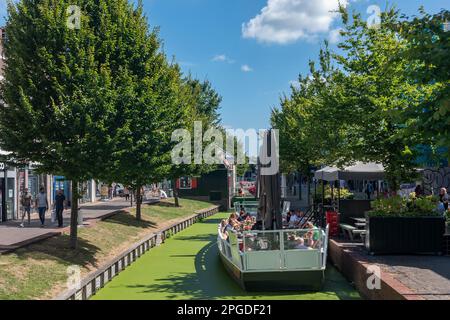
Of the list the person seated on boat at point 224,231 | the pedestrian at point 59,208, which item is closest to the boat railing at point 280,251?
the person seated on boat at point 224,231

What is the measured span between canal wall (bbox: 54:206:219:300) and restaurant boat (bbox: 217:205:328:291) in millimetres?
3582

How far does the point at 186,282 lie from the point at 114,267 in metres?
2.31

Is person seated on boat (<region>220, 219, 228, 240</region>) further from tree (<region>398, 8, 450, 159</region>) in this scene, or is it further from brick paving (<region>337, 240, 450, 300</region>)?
tree (<region>398, 8, 450, 159</region>)

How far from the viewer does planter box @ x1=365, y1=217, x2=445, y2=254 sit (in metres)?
13.0

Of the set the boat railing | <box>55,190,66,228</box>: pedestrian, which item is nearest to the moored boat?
the boat railing

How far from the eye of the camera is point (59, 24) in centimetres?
1434

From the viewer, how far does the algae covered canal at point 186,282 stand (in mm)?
12000

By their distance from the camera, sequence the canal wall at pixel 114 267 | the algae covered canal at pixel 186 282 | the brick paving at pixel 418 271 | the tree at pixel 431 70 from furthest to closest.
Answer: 1. the algae covered canal at pixel 186 282
2. the canal wall at pixel 114 267
3. the brick paving at pixel 418 271
4. the tree at pixel 431 70

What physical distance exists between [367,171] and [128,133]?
8392 millimetres

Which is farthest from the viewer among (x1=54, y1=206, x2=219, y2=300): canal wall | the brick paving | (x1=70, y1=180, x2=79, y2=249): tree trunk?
(x1=70, y1=180, x2=79, y2=249): tree trunk

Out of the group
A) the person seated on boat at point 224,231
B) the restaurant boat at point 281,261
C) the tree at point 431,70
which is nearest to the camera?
the tree at point 431,70

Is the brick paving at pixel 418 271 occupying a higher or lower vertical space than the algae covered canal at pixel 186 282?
higher

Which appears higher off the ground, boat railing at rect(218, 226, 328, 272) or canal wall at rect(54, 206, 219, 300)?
boat railing at rect(218, 226, 328, 272)

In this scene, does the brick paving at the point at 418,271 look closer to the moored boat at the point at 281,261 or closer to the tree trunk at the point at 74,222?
the moored boat at the point at 281,261
